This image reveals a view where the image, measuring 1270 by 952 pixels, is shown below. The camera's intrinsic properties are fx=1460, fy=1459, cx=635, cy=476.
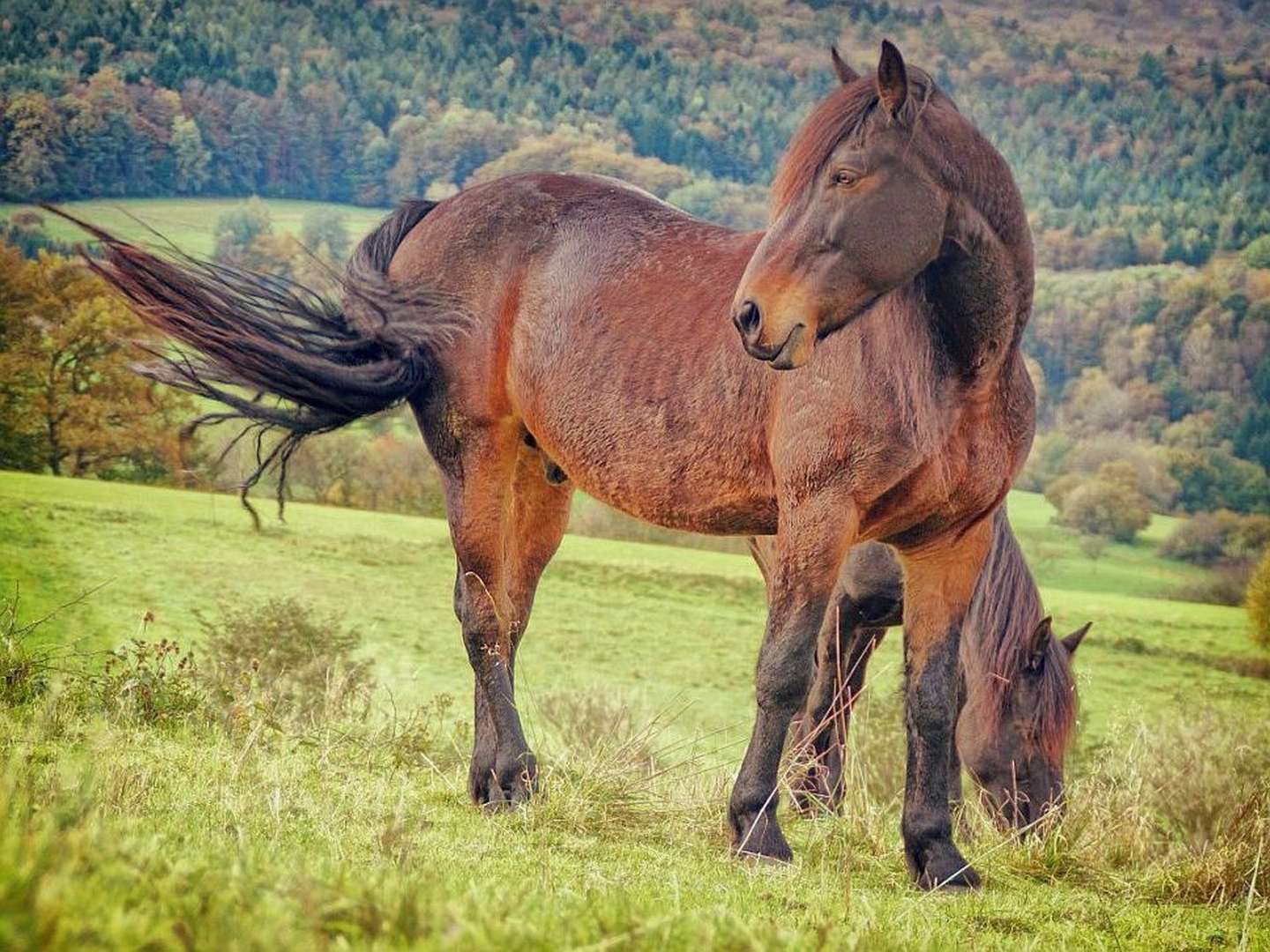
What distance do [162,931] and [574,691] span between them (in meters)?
15.2

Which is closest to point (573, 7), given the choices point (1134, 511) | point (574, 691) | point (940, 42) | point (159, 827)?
point (940, 42)

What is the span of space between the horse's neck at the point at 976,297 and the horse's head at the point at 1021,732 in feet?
7.60

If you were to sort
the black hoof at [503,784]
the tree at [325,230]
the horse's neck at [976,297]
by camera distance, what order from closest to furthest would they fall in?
the horse's neck at [976,297]
the black hoof at [503,784]
the tree at [325,230]

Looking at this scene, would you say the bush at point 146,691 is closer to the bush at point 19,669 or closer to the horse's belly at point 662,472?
the bush at point 19,669

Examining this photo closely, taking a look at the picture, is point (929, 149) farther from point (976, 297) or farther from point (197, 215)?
point (197, 215)

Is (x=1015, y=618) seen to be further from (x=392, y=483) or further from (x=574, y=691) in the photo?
(x=392, y=483)

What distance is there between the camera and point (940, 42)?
5550 centimetres

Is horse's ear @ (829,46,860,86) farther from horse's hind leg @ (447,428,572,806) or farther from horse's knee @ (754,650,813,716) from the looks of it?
horse's hind leg @ (447,428,572,806)

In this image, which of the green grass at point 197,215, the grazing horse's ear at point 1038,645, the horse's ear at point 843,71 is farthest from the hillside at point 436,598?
the horse's ear at point 843,71

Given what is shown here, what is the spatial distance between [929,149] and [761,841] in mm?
2422

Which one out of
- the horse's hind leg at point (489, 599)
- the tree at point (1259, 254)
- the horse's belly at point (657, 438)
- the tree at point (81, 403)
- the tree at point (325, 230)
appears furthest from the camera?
the tree at point (1259, 254)

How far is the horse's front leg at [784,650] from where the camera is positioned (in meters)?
5.07

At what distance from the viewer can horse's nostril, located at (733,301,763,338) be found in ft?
14.8

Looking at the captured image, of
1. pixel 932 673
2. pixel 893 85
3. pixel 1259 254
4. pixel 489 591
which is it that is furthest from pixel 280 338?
pixel 1259 254
